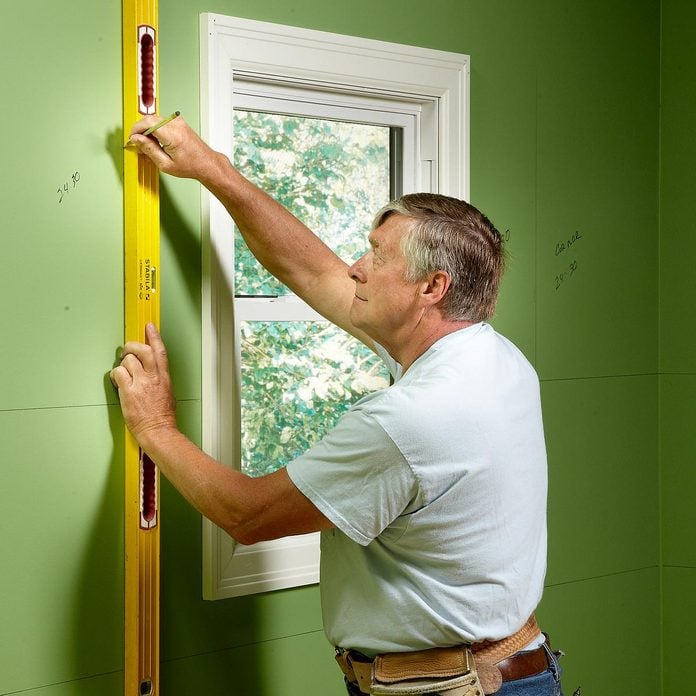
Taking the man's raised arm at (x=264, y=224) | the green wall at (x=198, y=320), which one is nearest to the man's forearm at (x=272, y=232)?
the man's raised arm at (x=264, y=224)

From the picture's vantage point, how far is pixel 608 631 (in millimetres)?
2418

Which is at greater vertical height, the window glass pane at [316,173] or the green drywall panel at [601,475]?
the window glass pane at [316,173]

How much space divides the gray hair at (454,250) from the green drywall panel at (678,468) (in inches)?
44.9

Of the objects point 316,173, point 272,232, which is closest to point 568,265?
point 316,173

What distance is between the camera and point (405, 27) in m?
2.02

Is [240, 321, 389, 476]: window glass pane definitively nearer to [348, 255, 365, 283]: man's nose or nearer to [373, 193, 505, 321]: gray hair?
[348, 255, 365, 283]: man's nose

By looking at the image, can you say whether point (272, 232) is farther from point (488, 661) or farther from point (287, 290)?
point (488, 661)

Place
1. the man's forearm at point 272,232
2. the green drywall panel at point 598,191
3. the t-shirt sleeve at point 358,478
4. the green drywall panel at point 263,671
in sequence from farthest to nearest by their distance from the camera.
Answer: the green drywall panel at point 598,191, the green drywall panel at point 263,671, the man's forearm at point 272,232, the t-shirt sleeve at point 358,478

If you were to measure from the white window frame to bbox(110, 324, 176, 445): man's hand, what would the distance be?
0.17m

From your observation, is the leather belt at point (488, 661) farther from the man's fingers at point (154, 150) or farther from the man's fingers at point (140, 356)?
the man's fingers at point (154, 150)

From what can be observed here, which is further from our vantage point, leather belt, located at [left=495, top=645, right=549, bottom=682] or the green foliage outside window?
the green foliage outside window

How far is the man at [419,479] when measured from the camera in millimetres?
1377

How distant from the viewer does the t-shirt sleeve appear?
1.36m

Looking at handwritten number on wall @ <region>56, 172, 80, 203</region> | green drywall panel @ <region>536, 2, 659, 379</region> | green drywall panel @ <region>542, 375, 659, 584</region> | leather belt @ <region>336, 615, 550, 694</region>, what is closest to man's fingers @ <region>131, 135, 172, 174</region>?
handwritten number on wall @ <region>56, 172, 80, 203</region>
